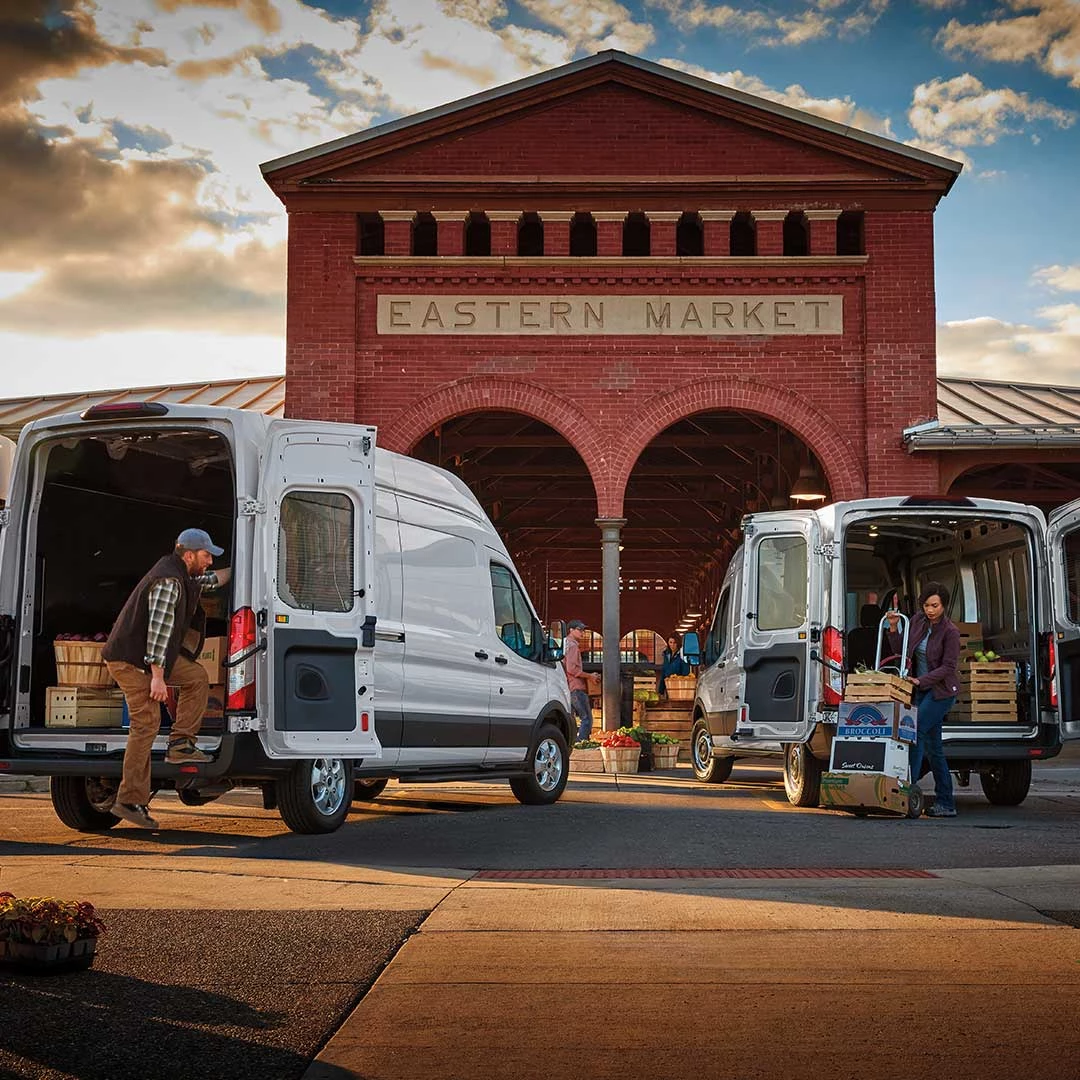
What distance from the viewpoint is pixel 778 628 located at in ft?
43.0

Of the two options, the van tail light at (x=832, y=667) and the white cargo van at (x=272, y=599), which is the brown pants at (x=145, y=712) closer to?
the white cargo van at (x=272, y=599)

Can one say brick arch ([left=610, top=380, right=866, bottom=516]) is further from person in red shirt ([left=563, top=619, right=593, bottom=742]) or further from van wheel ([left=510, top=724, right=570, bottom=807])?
van wheel ([left=510, top=724, right=570, bottom=807])

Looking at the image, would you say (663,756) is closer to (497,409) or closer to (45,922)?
(497,409)

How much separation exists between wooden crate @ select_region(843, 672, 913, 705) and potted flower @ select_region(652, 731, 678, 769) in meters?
7.12

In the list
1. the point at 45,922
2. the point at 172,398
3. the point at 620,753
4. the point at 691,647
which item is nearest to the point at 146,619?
the point at 45,922

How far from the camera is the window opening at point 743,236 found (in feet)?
69.4

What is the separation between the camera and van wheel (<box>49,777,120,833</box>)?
33.7ft

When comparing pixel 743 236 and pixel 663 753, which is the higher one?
pixel 743 236

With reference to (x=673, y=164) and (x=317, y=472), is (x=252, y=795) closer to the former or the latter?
(x=317, y=472)

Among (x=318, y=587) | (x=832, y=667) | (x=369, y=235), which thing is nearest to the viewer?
(x=318, y=587)

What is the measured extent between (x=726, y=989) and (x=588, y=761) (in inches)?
537

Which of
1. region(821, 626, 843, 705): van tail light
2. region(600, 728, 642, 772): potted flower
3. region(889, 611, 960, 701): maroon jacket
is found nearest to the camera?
region(889, 611, 960, 701): maroon jacket

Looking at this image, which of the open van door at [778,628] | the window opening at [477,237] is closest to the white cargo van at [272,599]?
the open van door at [778,628]

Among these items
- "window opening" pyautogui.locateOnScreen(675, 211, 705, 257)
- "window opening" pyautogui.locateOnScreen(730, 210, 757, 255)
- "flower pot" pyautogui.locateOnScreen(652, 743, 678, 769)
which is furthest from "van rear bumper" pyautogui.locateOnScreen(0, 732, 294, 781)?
"window opening" pyautogui.locateOnScreen(730, 210, 757, 255)
